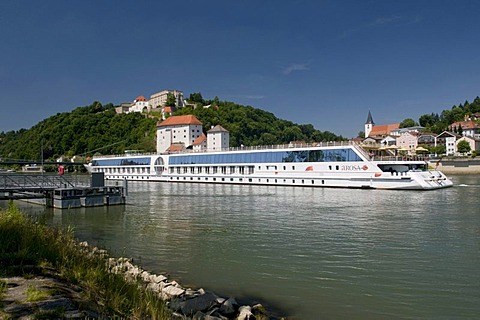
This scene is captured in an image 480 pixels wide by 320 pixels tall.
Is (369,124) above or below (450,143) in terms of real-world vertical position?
above

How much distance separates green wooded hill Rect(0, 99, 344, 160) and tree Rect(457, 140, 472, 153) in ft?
175

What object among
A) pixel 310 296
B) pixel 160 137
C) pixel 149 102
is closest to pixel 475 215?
pixel 310 296

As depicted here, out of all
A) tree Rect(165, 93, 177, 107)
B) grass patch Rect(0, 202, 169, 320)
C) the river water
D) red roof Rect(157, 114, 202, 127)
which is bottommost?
the river water

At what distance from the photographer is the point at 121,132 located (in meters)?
128

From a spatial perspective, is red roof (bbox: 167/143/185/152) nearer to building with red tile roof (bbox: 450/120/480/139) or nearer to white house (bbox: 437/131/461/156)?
white house (bbox: 437/131/461/156)

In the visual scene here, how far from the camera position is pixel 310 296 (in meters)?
9.67

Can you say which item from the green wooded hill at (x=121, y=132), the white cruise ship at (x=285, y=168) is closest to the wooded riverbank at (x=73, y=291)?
the white cruise ship at (x=285, y=168)

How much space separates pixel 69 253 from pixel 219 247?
6844mm

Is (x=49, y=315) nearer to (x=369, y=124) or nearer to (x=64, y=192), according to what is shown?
(x=64, y=192)

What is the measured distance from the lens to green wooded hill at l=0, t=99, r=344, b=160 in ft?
387

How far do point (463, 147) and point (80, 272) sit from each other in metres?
106

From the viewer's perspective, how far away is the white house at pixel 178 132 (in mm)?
95625

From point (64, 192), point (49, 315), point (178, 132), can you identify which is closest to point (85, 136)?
point (178, 132)

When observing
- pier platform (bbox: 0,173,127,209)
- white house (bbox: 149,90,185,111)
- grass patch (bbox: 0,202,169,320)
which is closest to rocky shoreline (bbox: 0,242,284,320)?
grass patch (bbox: 0,202,169,320)
